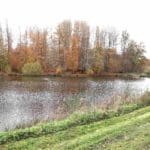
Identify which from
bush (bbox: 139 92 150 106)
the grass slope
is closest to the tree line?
bush (bbox: 139 92 150 106)

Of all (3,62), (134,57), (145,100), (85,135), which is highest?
(134,57)

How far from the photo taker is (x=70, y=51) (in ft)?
204

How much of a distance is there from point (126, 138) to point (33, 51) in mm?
53002

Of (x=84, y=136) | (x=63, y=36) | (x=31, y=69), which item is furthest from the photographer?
(x=63, y=36)

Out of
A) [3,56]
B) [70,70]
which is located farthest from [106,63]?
[3,56]

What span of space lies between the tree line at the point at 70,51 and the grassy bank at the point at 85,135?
4383cm

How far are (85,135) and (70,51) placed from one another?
51114 mm

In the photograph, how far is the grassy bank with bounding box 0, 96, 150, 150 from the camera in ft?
32.6

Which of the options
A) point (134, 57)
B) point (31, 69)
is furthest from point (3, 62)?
point (134, 57)

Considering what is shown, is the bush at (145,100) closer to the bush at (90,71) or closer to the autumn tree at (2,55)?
the bush at (90,71)

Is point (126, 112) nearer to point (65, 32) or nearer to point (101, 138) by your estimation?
point (101, 138)

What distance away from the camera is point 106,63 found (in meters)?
62.9

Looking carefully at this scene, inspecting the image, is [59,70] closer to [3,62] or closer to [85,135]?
[3,62]

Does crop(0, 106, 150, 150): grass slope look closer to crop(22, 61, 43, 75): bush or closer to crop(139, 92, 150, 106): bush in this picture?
crop(139, 92, 150, 106): bush
